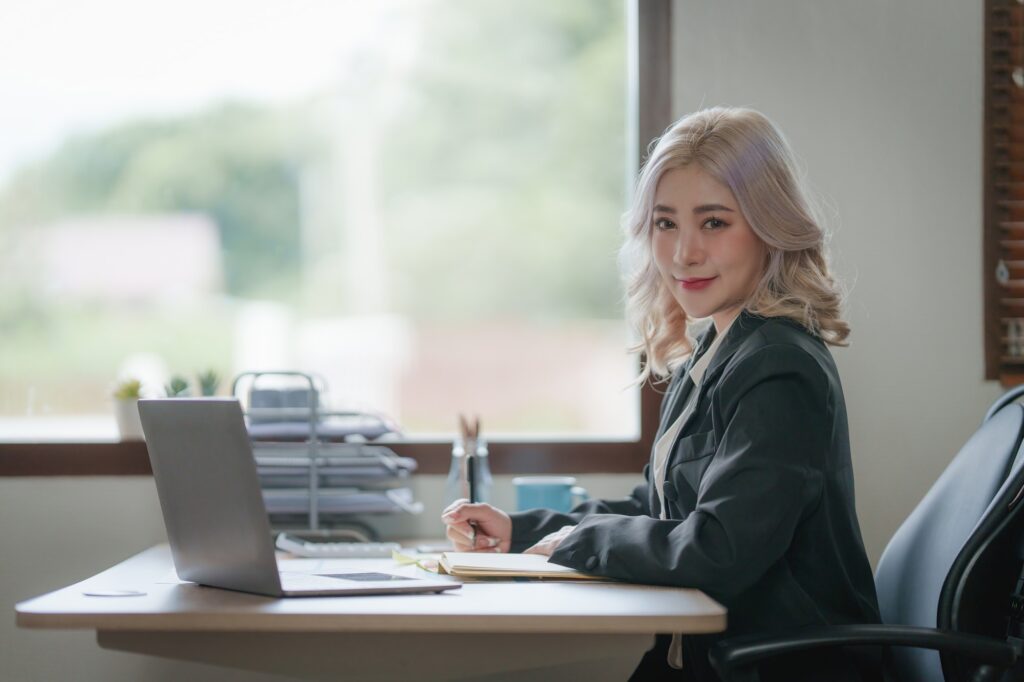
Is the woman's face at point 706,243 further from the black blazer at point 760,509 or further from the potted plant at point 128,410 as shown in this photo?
the potted plant at point 128,410

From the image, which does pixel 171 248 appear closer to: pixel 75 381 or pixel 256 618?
pixel 75 381

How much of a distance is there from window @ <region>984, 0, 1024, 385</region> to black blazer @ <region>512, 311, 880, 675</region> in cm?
106

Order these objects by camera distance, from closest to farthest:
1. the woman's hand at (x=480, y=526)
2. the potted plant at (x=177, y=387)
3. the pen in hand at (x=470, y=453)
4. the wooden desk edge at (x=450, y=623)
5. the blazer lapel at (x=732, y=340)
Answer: the wooden desk edge at (x=450, y=623), the blazer lapel at (x=732, y=340), the woman's hand at (x=480, y=526), the pen in hand at (x=470, y=453), the potted plant at (x=177, y=387)

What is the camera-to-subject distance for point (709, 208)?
64.7 inches

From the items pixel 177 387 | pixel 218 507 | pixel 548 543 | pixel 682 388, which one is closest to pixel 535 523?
pixel 548 543

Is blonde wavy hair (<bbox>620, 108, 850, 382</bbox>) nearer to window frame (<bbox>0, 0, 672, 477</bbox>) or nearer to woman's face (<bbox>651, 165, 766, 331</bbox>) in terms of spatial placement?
woman's face (<bbox>651, 165, 766, 331</bbox>)

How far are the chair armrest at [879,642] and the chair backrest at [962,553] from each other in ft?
0.33

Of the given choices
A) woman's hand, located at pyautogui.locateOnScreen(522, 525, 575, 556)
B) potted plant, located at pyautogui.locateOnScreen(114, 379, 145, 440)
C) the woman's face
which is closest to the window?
the woman's face

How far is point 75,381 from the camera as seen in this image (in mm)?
2746

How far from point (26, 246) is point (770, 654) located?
222 cm

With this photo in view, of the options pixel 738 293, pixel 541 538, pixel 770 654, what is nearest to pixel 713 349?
pixel 738 293

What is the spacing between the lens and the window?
243cm

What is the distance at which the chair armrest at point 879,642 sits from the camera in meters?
1.32

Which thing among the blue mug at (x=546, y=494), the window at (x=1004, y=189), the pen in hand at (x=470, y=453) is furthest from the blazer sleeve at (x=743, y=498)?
the window at (x=1004, y=189)
